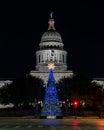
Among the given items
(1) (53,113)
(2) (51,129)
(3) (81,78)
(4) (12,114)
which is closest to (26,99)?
(3) (81,78)

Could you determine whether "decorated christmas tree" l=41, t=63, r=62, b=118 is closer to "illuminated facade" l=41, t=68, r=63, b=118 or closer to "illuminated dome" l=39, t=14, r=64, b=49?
"illuminated facade" l=41, t=68, r=63, b=118

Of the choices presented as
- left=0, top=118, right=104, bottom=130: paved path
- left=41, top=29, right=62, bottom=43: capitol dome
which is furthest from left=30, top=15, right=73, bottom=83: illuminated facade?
left=0, top=118, right=104, bottom=130: paved path

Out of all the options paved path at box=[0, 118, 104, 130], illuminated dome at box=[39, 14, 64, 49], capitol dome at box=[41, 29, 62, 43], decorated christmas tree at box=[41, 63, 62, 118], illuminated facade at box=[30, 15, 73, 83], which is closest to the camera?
paved path at box=[0, 118, 104, 130]

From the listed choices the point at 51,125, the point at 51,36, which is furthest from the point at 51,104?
the point at 51,36

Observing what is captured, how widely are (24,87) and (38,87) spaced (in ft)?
31.2

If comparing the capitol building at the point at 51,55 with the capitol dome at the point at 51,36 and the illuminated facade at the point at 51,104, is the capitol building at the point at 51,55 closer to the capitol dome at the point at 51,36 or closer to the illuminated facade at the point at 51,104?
the capitol dome at the point at 51,36

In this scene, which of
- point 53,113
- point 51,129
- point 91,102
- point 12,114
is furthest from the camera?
point 91,102

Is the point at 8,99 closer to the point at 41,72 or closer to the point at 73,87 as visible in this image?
the point at 73,87

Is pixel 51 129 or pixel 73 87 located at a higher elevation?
pixel 73 87

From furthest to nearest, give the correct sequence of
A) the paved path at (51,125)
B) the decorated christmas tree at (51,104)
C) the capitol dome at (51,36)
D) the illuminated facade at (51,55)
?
the illuminated facade at (51,55) → the capitol dome at (51,36) → the decorated christmas tree at (51,104) → the paved path at (51,125)

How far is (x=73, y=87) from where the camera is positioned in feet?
459

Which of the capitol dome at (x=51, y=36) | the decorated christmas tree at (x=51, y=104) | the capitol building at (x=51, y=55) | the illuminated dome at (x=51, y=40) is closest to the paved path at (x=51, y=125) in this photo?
the decorated christmas tree at (x=51, y=104)

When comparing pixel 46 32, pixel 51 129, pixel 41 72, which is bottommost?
Answer: pixel 51 129

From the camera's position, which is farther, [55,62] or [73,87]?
[55,62]
